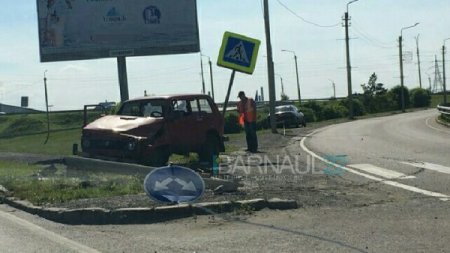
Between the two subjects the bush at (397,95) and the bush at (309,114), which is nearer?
the bush at (309,114)

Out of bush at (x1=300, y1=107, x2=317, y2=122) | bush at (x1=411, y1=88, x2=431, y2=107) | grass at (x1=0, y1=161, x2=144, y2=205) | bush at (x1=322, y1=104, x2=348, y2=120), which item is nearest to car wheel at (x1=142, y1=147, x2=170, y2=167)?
grass at (x1=0, y1=161, x2=144, y2=205)

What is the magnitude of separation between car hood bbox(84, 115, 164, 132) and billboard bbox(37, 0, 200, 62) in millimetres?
15623

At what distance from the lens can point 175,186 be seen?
9.20 meters

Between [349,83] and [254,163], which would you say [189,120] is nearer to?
[254,163]

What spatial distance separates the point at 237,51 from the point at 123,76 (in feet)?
55.3

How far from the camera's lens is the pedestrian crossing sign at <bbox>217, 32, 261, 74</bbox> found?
13750 mm

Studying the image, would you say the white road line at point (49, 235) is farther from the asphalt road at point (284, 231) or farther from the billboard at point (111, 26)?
the billboard at point (111, 26)

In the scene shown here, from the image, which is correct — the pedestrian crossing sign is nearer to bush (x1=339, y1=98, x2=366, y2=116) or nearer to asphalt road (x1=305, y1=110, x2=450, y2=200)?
asphalt road (x1=305, y1=110, x2=450, y2=200)

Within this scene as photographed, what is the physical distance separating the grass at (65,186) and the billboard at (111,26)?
53.5ft

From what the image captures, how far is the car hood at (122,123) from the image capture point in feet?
45.7

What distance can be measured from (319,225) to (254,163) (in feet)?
25.4

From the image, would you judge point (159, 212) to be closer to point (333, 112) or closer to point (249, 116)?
point (249, 116)

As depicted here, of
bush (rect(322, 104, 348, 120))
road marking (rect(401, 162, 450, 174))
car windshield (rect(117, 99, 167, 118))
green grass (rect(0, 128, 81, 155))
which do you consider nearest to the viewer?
Answer: road marking (rect(401, 162, 450, 174))

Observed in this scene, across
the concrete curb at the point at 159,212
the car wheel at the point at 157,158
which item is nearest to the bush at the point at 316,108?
the car wheel at the point at 157,158
